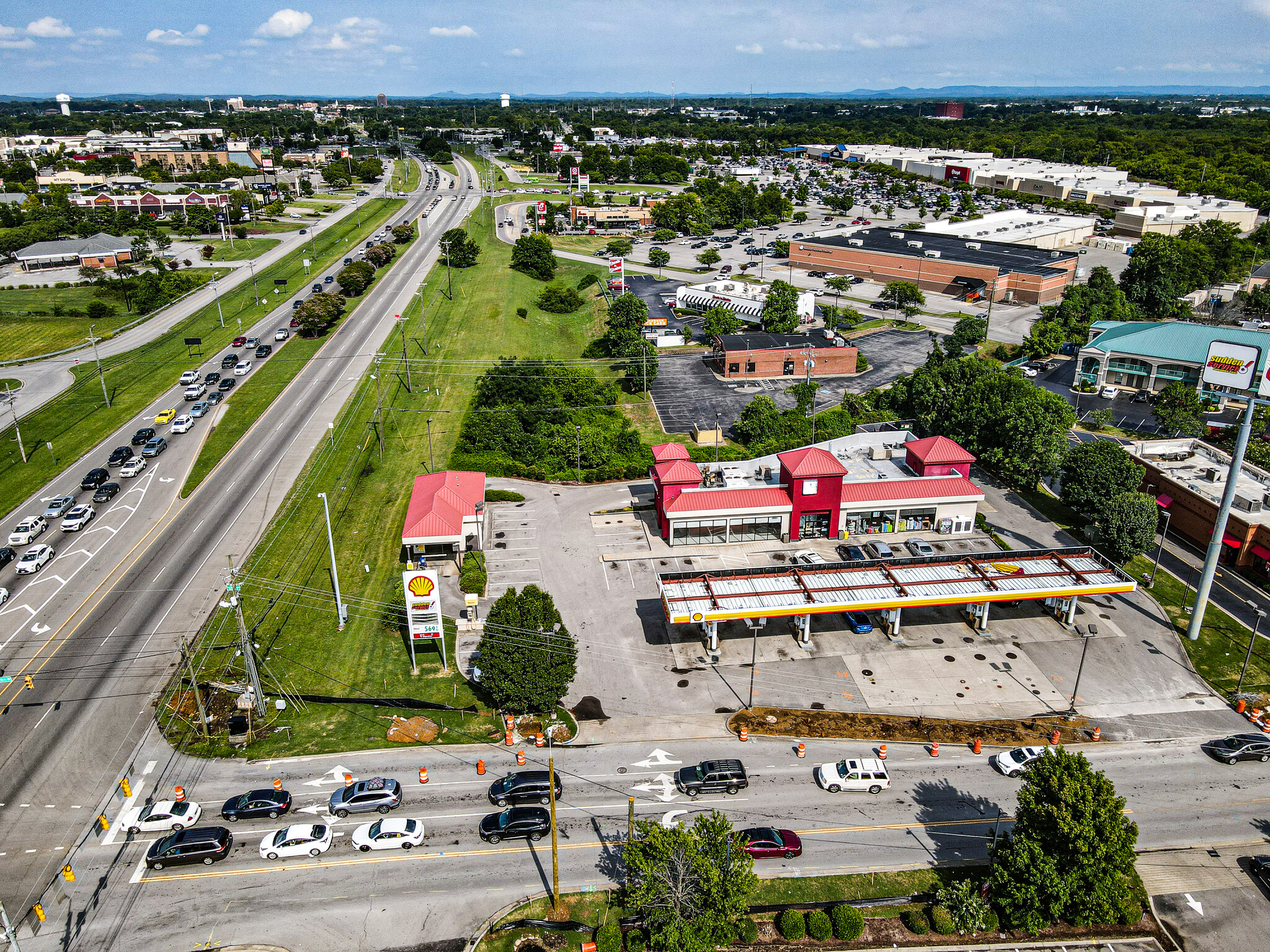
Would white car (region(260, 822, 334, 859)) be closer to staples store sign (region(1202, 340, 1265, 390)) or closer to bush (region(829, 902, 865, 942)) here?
bush (region(829, 902, 865, 942))

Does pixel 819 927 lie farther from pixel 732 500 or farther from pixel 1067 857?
pixel 732 500

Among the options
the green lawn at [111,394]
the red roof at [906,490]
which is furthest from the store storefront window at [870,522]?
the green lawn at [111,394]

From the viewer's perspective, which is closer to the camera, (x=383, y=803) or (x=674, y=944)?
(x=674, y=944)

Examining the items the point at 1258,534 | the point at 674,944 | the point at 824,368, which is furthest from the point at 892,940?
the point at 824,368

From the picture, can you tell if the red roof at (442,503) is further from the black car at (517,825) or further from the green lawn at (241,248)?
the green lawn at (241,248)

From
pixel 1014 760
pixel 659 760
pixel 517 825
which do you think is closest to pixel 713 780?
pixel 659 760

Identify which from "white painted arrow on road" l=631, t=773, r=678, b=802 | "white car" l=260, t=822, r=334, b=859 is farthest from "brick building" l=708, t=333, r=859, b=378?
"white car" l=260, t=822, r=334, b=859

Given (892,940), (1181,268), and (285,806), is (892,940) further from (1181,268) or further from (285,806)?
(1181,268)
